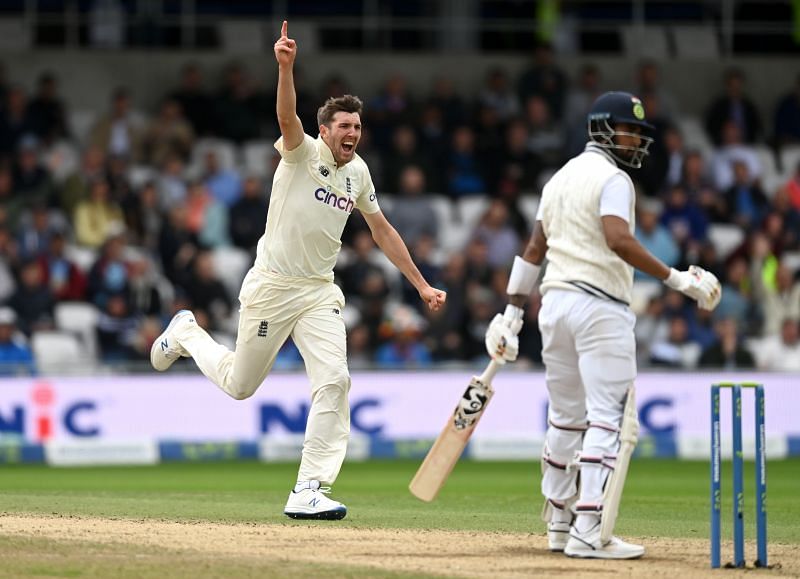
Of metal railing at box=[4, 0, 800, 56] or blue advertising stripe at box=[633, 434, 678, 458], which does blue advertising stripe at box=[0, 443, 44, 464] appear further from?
metal railing at box=[4, 0, 800, 56]

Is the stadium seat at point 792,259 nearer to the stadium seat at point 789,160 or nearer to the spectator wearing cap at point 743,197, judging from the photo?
the spectator wearing cap at point 743,197

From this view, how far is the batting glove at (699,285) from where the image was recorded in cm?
722

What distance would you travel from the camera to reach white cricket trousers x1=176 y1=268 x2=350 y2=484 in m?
8.77

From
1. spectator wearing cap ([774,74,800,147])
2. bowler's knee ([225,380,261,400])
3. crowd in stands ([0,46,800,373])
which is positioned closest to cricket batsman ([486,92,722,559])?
bowler's knee ([225,380,261,400])

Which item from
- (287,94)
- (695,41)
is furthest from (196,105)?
(287,94)

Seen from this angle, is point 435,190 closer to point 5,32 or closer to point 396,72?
point 396,72

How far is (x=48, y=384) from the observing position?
49.1 feet

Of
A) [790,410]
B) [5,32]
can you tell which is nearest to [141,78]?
[5,32]

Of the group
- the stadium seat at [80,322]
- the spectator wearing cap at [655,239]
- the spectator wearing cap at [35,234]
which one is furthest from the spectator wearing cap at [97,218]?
the spectator wearing cap at [655,239]

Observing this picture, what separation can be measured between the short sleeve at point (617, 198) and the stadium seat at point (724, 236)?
39.1 feet

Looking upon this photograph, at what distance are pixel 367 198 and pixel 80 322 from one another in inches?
316

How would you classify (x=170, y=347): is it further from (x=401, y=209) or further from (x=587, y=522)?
(x=401, y=209)

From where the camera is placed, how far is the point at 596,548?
290 inches

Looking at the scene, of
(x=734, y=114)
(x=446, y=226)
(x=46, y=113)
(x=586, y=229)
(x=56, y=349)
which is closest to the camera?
(x=586, y=229)
